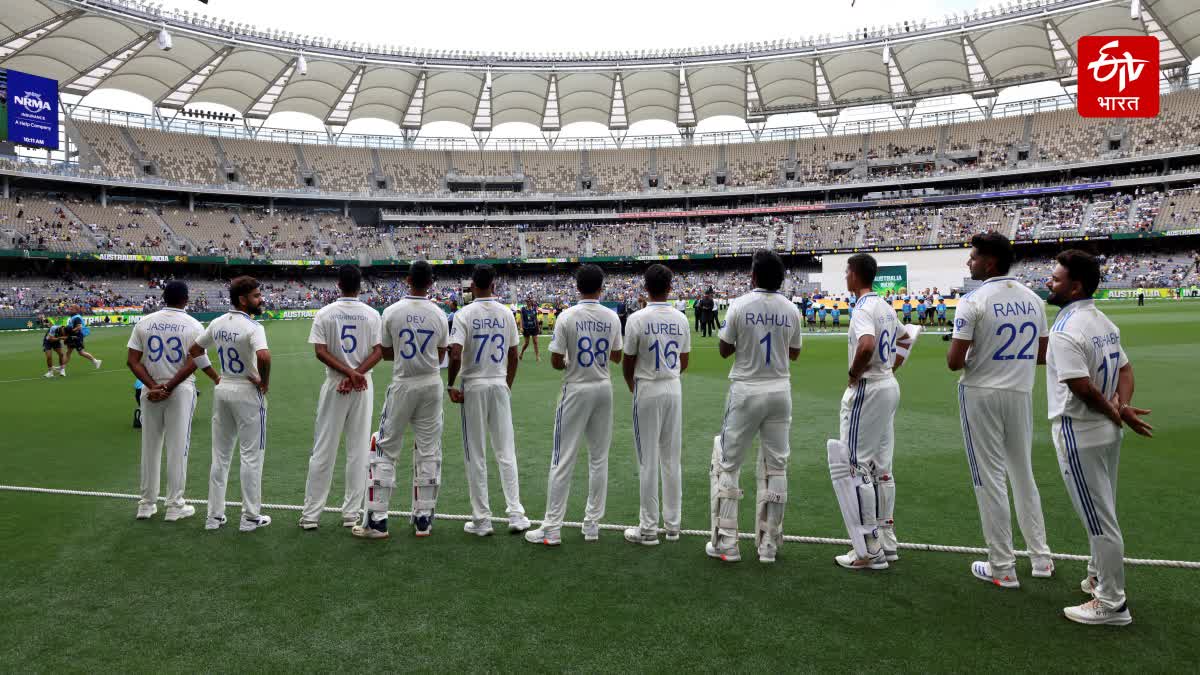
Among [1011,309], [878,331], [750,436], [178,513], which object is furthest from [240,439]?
[1011,309]

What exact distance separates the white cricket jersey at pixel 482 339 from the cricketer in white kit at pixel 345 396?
760mm

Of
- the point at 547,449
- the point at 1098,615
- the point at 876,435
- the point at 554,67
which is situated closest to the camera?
the point at 1098,615

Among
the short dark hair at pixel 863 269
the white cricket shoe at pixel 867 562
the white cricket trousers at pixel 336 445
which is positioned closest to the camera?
the white cricket shoe at pixel 867 562

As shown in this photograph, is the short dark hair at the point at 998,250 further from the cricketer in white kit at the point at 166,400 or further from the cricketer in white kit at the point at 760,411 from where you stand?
the cricketer in white kit at the point at 166,400

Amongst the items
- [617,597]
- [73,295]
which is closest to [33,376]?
[617,597]

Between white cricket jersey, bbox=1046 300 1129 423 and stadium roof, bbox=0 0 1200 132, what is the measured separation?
4760cm

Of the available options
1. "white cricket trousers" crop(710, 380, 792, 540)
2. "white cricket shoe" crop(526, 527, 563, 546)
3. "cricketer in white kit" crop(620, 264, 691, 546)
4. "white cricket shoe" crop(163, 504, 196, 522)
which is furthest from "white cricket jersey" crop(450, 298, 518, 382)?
"white cricket shoe" crop(163, 504, 196, 522)

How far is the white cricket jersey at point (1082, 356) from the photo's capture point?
377 cm

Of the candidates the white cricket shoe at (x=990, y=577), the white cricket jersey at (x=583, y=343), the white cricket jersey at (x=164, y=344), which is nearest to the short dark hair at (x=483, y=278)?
the white cricket jersey at (x=583, y=343)

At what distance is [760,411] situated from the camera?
4.79 meters

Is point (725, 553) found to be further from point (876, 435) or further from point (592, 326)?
point (592, 326)

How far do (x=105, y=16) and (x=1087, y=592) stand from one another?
163ft

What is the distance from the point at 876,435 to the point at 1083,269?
5.52ft

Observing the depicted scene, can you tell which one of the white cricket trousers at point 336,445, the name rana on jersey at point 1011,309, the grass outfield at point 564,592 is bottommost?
the grass outfield at point 564,592
